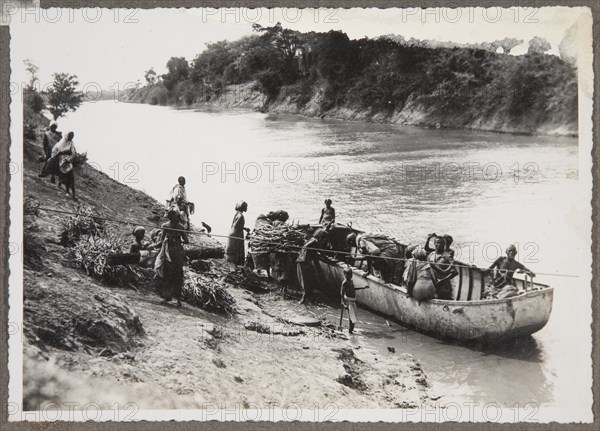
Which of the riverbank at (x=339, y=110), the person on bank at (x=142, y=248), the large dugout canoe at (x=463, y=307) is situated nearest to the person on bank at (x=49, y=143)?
the riverbank at (x=339, y=110)

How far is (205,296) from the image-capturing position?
536cm

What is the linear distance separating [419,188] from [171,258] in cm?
231

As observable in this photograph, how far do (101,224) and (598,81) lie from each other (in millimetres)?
4517

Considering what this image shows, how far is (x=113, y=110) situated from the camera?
17.5 feet

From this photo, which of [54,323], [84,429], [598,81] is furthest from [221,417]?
[598,81]

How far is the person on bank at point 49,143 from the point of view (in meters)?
5.18

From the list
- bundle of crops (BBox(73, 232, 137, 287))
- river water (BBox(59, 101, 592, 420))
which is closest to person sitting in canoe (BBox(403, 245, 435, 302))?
river water (BBox(59, 101, 592, 420))

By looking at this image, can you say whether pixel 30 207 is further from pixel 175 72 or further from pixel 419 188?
pixel 419 188

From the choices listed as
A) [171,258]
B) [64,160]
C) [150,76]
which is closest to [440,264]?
[171,258]

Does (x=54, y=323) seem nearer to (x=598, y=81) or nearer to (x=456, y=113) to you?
(x=456, y=113)

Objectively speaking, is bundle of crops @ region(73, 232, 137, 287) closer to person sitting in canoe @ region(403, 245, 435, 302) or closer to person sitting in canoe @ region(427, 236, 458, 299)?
person sitting in canoe @ region(403, 245, 435, 302)

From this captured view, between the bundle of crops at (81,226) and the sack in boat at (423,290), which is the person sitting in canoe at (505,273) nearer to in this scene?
the sack in boat at (423,290)

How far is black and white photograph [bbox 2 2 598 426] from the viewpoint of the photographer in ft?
16.0

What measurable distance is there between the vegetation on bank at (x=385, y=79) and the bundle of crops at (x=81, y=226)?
109 centimetres
